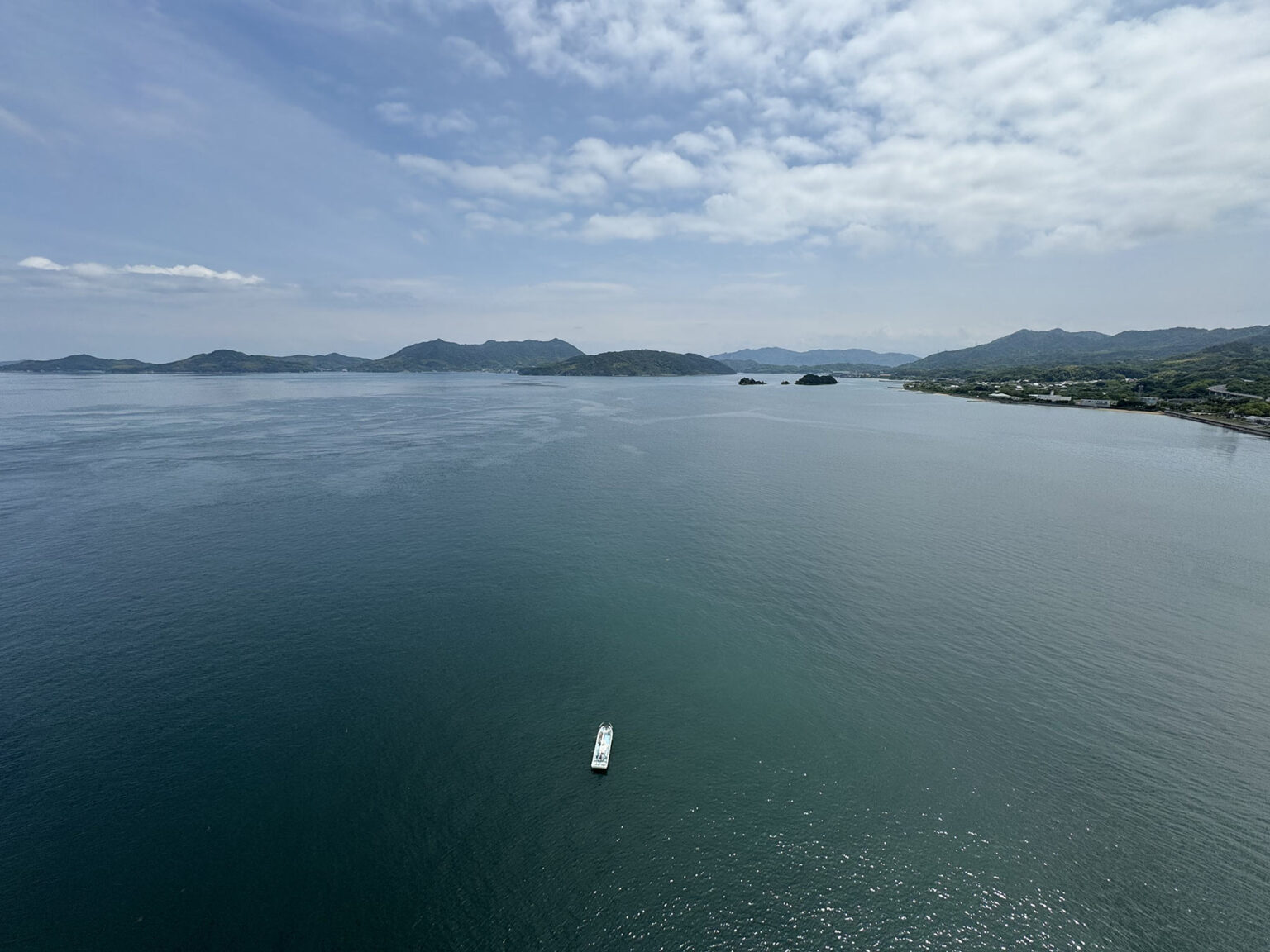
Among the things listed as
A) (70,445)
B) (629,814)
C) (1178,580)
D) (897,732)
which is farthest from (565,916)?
(70,445)

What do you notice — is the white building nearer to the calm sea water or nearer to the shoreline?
the shoreline

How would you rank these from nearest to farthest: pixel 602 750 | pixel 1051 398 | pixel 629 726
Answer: pixel 602 750 → pixel 629 726 → pixel 1051 398

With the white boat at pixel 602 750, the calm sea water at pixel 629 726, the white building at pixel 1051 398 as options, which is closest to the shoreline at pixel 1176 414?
the white building at pixel 1051 398

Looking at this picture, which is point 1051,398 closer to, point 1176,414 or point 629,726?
point 1176,414

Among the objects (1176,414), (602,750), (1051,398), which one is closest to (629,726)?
(602,750)

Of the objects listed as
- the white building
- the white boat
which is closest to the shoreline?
the white building

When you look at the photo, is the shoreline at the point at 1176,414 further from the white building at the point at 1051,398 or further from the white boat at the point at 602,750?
the white boat at the point at 602,750
